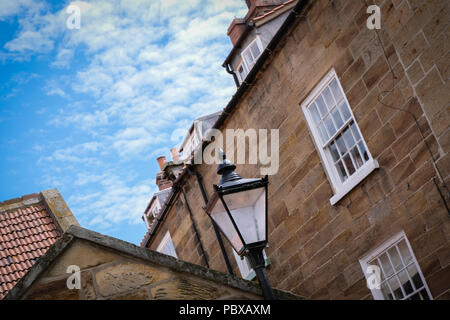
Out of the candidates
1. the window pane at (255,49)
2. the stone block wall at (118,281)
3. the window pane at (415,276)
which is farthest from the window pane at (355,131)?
the window pane at (255,49)

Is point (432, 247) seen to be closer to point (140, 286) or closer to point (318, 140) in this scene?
point (318, 140)

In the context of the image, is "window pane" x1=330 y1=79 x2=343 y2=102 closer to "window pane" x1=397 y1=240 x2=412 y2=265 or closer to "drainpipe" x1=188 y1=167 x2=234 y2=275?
"window pane" x1=397 y1=240 x2=412 y2=265

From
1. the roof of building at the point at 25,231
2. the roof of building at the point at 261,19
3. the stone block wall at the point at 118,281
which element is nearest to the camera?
the stone block wall at the point at 118,281

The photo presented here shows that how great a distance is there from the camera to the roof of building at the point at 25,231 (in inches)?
425

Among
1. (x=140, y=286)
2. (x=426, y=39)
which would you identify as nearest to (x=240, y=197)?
(x=140, y=286)

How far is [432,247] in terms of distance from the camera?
291 inches

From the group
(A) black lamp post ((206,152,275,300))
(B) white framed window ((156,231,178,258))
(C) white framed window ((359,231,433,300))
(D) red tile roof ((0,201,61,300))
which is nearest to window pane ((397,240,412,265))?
(C) white framed window ((359,231,433,300))

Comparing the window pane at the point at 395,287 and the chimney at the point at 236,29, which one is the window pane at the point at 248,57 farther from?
the window pane at the point at 395,287

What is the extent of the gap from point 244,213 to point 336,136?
456 centimetres

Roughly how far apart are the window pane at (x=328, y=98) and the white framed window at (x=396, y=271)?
2554mm

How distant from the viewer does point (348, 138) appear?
9.02 metres

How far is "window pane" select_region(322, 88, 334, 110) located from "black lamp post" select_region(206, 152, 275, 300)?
4562 millimetres

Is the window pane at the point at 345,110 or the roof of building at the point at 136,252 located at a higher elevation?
the window pane at the point at 345,110

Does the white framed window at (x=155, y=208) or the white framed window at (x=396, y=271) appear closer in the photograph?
the white framed window at (x=396, y=271)
